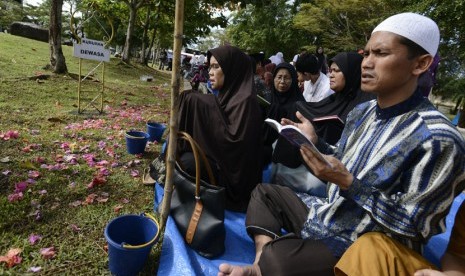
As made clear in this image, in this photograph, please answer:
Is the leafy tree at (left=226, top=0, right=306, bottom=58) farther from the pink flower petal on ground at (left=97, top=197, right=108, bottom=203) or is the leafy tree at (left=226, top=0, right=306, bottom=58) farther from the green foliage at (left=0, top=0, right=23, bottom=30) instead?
the green foliage at (left=0, top=0, right=23, bottom=30)

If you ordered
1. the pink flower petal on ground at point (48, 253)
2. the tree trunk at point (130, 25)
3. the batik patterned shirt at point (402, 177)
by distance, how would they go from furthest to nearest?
the tree trunk at point (130, 25) < the pink flower petal on ground at point (48, 253) < the batik patterned shirt at point (402, 177)

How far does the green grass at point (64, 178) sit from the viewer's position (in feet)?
7.09

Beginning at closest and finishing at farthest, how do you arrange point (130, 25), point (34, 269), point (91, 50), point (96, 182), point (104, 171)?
point (34, 269), point (96, 182), point (104, 171), point (91, 50), point (130, 25)

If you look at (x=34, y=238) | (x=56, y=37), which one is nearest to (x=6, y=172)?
(x=34, y=238)

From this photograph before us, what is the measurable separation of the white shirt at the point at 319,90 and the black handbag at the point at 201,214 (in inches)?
125

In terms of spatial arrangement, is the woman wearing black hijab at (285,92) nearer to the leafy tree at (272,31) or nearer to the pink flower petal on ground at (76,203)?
the pink flower petal on ground at (76,203)

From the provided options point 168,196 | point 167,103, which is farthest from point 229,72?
point 167,103

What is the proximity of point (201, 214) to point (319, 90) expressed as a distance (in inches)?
137

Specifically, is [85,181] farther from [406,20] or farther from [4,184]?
[406,20]

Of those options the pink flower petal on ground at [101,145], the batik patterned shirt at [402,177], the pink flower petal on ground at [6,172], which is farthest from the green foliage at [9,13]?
the batik patterned shirt at [402,177]

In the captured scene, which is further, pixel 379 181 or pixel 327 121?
pixel 327 121

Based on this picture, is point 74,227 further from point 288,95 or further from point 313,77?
point 313,77

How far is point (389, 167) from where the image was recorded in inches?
61.2

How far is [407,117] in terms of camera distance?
1592mm
